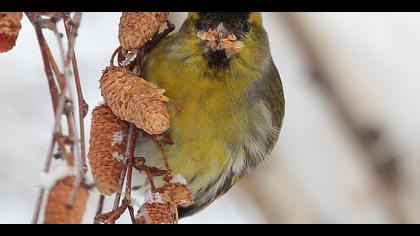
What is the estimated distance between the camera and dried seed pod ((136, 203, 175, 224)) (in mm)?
1142

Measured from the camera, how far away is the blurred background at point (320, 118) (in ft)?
7.54

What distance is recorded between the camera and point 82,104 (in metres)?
1.00

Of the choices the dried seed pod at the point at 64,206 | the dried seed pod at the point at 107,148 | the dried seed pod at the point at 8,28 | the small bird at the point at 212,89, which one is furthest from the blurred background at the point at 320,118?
the dried seed pod at the point at 64,206

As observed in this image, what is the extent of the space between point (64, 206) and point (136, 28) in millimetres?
385

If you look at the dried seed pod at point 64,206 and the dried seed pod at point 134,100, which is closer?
the dried seed pod at point 64,206

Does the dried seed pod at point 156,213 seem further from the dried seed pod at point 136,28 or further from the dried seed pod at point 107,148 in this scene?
the dried seed pod at point 136,28

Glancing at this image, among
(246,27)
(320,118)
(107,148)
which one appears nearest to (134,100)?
(107,148)

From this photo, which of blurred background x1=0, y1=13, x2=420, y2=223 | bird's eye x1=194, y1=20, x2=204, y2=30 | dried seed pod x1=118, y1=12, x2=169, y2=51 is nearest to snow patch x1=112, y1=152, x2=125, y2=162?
dried seed pod x1=118, y1=12, x2=169, y2=51

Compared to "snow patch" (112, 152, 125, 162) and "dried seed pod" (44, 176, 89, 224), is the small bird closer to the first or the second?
"snow patch" (112, 152, 125, 162)

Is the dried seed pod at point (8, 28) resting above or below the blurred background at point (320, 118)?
above

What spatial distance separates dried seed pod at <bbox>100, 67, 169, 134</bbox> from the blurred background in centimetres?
94

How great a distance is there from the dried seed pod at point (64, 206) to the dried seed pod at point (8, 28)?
0.82ft

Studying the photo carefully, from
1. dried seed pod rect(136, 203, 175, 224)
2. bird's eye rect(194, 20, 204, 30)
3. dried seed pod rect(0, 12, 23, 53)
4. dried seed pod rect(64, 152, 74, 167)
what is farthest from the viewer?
bird's eye rect(194, 20, 204, 30)

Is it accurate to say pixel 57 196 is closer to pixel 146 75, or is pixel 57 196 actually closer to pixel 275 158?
pixel 146 75
